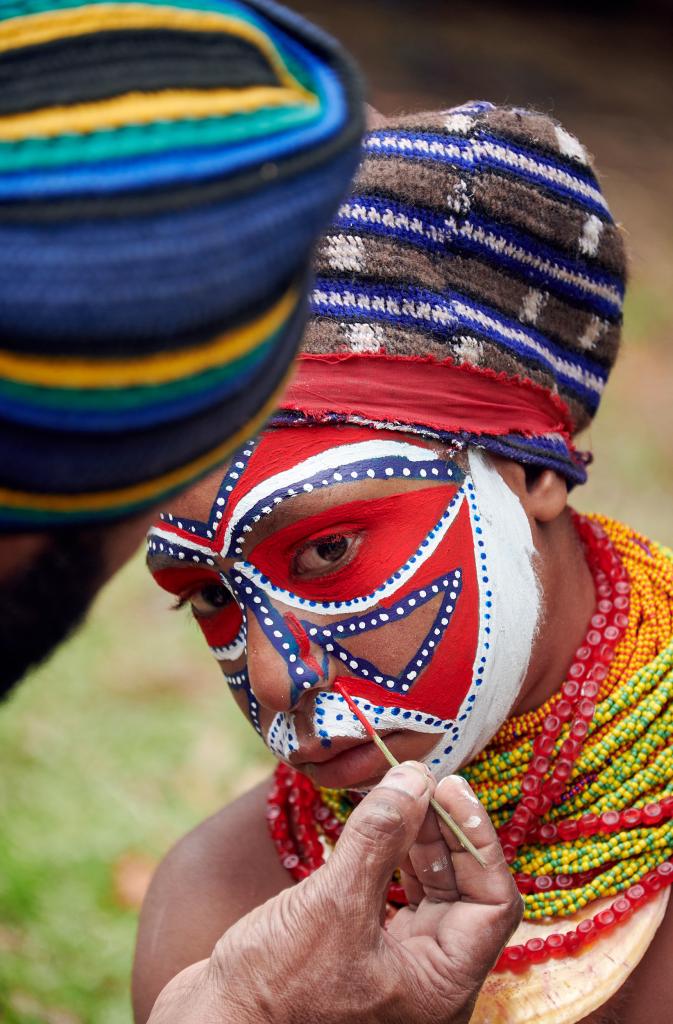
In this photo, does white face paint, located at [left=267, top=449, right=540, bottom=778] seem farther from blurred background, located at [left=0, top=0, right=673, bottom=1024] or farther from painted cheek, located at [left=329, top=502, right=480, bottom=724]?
blurred background, located at [left=0, top=0, right=673, bottom=1024]

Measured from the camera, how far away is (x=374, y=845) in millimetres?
1801

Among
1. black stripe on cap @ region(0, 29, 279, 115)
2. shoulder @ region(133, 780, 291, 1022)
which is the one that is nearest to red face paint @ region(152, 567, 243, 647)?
shoulder @ region(133, 780, 291, 1022)

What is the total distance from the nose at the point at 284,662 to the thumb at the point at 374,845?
1.04ft

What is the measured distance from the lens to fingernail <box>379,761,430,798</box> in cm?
185

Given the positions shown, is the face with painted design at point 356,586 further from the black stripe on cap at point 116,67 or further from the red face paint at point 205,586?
the black stripe on cap at point 116,67

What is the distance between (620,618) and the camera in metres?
2.46

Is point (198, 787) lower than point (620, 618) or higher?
lower

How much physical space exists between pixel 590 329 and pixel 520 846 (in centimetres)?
106

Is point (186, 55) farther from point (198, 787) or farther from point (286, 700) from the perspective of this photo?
point (198, 787)

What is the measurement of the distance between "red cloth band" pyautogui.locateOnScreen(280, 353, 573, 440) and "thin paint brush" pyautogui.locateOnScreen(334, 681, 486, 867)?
1.65 ft

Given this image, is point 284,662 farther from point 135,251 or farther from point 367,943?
point 135,251

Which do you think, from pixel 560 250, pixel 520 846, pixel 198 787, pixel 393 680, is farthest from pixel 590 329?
pixel 198 787

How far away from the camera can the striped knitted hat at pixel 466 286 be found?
2.19 meters

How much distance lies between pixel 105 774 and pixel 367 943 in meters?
2.85
